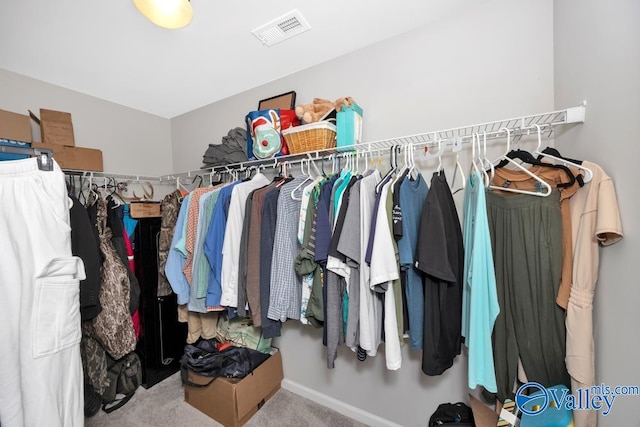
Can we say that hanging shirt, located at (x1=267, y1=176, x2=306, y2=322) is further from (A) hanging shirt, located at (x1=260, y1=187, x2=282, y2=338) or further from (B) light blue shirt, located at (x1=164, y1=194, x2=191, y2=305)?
(B) light blue shirt, located at (x1=164, y1=194, x2=191, y2=305)

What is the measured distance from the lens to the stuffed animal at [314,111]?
157 centimetres

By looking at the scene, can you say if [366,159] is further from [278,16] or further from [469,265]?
[278,16]

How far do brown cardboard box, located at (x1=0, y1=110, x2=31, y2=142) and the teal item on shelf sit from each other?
203cm

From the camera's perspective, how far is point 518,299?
1.01 m

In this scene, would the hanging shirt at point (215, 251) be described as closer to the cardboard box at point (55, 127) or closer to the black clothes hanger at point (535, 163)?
the cardboard box at point (55, 127)

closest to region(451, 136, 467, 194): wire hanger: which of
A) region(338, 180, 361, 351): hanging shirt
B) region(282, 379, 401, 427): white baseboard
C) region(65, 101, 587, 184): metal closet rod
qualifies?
region(65, 101, 587, 184): metal closet rod

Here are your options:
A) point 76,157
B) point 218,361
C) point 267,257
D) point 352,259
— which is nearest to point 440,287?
point 352,259

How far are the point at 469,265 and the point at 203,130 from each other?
250 centimetres

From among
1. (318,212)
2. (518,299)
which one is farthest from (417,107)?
(518,299)

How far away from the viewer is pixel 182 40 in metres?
1.54

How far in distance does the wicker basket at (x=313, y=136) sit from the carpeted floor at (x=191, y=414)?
1.83 m

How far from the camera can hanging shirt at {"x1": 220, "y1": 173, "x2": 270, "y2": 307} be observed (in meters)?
1.49

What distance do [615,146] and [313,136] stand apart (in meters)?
1.23

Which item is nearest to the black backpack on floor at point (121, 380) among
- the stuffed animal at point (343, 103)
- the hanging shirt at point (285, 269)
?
the hanging shirt at point (285, 269)
